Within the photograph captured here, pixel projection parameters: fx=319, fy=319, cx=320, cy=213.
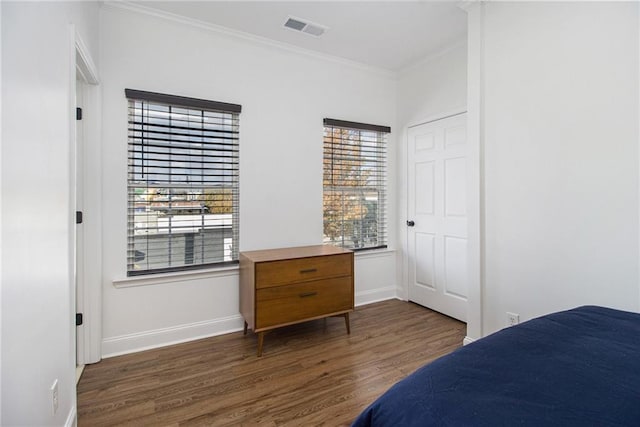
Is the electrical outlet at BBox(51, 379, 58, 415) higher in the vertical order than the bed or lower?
lower

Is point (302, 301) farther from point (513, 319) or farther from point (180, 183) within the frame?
point (513, 319)

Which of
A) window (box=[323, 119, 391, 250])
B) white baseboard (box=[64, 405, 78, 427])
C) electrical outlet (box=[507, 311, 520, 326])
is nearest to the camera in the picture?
white baseboard (box=[64, 405, 78, 427])

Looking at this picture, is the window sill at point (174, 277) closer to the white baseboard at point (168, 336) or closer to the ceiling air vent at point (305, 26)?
the white baseboard at point (168, 336)

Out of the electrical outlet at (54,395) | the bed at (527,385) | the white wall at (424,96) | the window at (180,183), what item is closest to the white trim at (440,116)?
the white wall at (424,96)

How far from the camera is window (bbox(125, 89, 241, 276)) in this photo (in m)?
2.53

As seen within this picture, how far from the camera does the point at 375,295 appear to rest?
369 centimetres

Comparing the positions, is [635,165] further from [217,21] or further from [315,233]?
[217,21]

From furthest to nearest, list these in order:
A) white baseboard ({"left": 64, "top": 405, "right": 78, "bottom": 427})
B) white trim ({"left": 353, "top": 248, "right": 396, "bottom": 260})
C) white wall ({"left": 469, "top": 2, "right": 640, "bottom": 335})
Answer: white trim ({"left": 353, "top": 248, "right": 396, "bottom": 260}), white wall ({"left": 469, "top": 2, "right": 640, "bottom": 335}), white baseboard ({"left": 64, "top": 405, "right": 78, "bottom": 427})

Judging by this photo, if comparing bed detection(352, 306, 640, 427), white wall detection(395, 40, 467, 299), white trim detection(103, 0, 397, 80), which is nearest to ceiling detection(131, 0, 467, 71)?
white trim detection(103, 0, 397, 80)

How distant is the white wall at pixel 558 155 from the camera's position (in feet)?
5.59

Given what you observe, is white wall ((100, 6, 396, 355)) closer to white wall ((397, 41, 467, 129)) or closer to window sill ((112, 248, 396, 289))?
window sill ((112, 248, 396, 289))

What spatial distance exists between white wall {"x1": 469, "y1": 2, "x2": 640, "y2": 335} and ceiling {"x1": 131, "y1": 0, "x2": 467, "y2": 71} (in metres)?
0.47

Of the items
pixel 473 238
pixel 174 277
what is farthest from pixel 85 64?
pixel 473 238

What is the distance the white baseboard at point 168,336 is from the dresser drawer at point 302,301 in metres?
0.57
